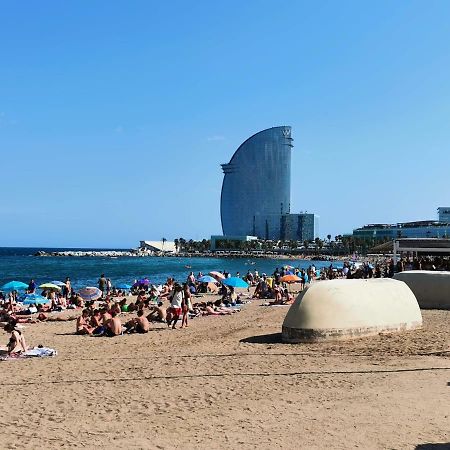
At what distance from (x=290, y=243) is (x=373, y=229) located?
24.7 meters

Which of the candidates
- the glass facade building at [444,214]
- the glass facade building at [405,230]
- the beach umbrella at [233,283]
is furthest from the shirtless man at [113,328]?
the glass facade building at [444,214]

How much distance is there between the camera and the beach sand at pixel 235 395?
6.00 m

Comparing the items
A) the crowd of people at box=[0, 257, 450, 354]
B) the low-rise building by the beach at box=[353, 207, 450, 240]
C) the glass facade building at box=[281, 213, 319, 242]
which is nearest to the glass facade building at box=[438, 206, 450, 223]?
the low-rise building by the beach at box=[353, 207, 450, 240]

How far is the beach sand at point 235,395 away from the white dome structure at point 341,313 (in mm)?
292

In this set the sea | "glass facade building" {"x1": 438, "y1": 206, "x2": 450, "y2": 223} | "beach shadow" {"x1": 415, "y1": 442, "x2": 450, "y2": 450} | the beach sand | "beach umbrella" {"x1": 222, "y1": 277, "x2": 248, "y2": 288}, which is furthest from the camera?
"glass facade building" {"x1": 438, "y1": 206, "x2": 450, "y2": 223}

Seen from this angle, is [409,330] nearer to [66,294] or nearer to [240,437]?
[240,437]

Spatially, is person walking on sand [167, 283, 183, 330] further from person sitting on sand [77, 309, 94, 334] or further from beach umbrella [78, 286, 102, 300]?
beach umbrella [78, 286, 102, 300]

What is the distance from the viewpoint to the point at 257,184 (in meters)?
171

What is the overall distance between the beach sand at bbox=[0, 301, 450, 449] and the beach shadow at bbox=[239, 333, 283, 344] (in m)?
0.04

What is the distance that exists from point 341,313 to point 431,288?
6.20 m

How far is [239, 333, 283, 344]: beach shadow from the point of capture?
11977 mm

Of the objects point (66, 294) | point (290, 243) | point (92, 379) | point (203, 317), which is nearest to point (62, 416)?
point (92, 379)

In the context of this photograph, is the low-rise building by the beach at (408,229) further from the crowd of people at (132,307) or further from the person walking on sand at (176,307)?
the person walking on sand at (176,307)

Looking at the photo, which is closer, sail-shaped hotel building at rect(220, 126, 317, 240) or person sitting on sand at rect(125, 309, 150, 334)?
person sitting on sand at rect(125, 309, 150, 334)
